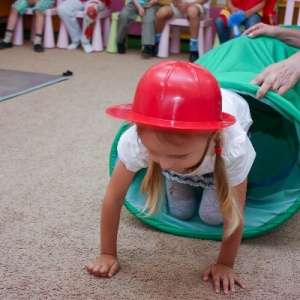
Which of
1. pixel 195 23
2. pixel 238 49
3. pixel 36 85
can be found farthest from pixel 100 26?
pixel 238 49

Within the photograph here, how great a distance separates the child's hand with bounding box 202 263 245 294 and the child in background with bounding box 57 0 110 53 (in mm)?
2695

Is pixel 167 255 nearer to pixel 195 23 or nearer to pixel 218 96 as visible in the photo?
pixel 218 96

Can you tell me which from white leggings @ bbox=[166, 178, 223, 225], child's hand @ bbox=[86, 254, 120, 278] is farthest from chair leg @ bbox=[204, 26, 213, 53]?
child's hand @ bbox=[86, 254, 120, 278]

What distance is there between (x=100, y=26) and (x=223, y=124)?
2.97 m

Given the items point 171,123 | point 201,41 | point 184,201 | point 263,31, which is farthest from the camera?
point 201,41

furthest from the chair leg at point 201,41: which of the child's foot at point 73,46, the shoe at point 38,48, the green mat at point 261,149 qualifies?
the green mat at point 261,149

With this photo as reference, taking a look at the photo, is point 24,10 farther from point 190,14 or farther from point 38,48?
point 190,14

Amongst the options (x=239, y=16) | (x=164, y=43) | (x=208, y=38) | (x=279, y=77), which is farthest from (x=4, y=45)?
(x=279, y=77)

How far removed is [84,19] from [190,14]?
749mm

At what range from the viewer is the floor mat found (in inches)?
92.0

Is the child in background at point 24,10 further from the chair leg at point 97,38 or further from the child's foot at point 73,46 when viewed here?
the chair leg at point 97,38

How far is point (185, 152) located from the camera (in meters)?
0.85

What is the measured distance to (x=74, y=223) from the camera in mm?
1221

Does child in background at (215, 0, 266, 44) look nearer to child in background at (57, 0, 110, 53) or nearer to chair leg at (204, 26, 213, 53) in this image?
chair leg at (204, 26, 213, 53)
